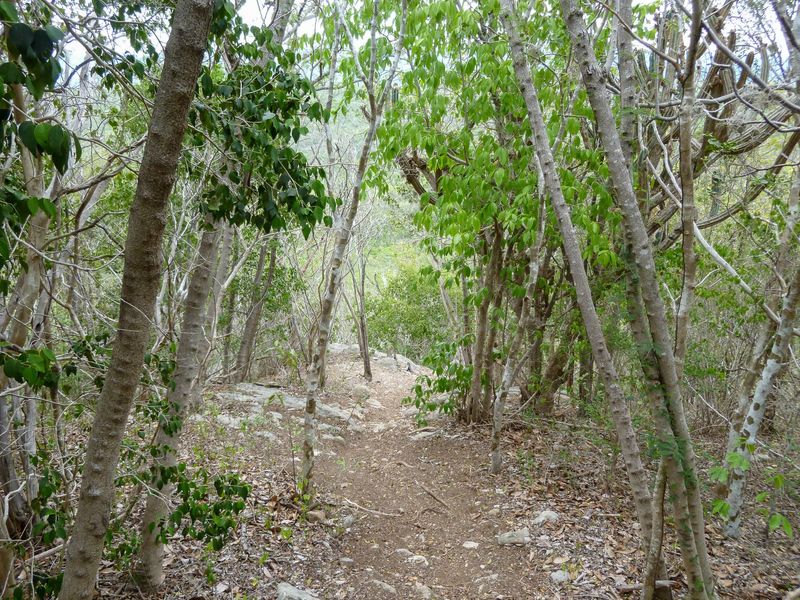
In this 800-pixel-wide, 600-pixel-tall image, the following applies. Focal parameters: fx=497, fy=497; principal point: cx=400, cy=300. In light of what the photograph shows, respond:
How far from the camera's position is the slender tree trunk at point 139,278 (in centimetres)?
171

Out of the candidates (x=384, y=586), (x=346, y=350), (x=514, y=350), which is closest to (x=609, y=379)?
(x=384, y=586)

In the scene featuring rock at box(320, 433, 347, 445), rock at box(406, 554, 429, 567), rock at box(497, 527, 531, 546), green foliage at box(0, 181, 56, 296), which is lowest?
Result: rock at box(406, 554, 429, 567)

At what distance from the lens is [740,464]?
2566mm

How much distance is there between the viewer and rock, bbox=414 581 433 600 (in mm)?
4227

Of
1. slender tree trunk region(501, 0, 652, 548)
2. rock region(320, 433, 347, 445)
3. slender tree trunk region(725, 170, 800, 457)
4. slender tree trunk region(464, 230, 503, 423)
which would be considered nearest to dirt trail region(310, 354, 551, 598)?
rock region(320, 433, 347, 445)

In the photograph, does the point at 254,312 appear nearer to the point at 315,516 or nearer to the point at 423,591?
the point at 315,516

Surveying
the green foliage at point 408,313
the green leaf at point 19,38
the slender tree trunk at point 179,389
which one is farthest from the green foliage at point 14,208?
the green foliage at point 408,313

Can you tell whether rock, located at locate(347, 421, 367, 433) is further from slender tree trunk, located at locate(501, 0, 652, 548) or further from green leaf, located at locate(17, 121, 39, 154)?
green leaf, located at locate(17, 121, 39, 154)

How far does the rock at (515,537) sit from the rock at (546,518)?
17cm

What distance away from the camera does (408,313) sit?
15.6 meters

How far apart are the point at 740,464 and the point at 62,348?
452 cm

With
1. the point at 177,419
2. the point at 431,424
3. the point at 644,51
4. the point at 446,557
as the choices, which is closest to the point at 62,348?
the point at 177,419

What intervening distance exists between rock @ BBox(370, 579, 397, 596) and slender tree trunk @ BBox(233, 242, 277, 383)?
19.8 ft

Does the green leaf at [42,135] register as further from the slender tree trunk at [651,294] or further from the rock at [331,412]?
the rock at [331,412]
